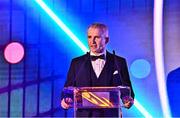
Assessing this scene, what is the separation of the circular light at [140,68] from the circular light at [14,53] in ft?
3.84

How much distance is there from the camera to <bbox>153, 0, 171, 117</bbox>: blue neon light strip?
4.30 m

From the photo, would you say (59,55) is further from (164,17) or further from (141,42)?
(164,17)

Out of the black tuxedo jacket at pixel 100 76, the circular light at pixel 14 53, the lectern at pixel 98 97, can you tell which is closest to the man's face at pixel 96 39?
the black tuxedo jacket at pixel 100 76

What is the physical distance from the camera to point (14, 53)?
14.6 feet

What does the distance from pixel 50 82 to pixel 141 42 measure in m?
1.04

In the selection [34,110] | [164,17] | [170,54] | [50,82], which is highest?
[164,17]

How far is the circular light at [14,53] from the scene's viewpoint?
4.42m

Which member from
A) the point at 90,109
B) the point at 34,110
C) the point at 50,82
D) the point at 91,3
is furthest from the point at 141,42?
the point at 90,109

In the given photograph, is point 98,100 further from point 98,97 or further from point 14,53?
point 14,53

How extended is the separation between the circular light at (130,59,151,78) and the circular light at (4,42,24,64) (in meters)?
1.17

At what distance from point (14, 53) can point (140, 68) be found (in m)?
1.33

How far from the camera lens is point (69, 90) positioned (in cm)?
286

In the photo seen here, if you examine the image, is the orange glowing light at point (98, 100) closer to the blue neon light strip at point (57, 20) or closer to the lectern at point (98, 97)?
the lectern at point (98, 97)

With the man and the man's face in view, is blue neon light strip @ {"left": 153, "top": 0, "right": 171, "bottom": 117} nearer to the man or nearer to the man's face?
the man
